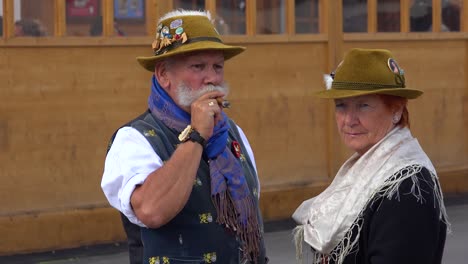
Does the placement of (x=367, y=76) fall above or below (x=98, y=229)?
above

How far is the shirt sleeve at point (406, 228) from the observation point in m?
3.03

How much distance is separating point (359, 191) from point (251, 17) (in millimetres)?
6733

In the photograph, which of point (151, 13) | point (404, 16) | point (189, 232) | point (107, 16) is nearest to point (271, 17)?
point (151, 13)

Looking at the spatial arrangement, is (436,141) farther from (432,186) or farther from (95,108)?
(432,186)

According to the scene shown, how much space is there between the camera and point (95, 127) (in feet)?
28.5

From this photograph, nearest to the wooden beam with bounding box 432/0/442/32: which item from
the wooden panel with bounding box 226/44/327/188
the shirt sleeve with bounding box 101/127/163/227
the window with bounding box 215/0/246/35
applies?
the wooden panel with bounding box 226/44/327/188

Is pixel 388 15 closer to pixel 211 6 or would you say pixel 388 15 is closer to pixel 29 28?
pixel 211 6

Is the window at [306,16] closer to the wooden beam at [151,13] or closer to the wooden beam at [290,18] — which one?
the wooden beam at [290,18]

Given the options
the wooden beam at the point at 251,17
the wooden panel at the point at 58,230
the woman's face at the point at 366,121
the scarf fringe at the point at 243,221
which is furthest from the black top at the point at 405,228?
the wooden beam at the point at 251,17

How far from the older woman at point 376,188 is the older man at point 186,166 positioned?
1.25 ft

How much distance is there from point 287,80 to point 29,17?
2.76 meters

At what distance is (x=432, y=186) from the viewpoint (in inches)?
123

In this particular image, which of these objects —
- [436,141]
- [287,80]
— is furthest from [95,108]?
[436,141]

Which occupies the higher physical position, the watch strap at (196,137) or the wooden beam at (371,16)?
the wooden beam at (371,16)
